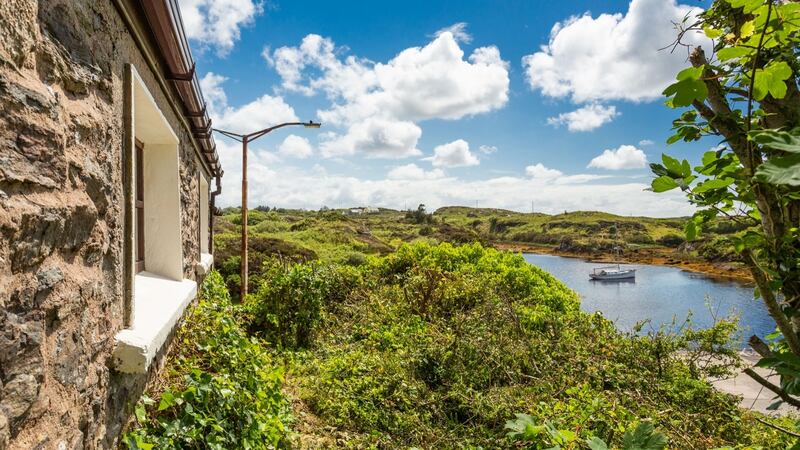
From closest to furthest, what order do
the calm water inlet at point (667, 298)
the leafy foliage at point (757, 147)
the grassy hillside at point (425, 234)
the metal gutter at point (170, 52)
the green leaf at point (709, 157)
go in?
the leafy foliage at point (757, 147), the green leaf at point (709, 157), the metal gutter at point (170, 52), the calm water inlet at point (667, 298), the grassy hillside at point (425, 234)

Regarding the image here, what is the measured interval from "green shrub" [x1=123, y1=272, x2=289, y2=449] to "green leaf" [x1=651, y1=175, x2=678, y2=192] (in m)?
2.40

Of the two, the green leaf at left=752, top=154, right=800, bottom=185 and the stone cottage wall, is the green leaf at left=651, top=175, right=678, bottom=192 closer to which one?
the green leaf at left=752, top=154, right=800, bottom=185

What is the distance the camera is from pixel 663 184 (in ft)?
3.61

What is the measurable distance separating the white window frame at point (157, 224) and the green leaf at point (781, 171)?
2.49m

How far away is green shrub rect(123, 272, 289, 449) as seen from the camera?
255cm

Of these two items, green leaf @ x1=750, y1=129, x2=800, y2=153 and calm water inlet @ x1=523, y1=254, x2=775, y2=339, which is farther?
calm water inlet @ x1=523, y1=254, x2=775, y2=339

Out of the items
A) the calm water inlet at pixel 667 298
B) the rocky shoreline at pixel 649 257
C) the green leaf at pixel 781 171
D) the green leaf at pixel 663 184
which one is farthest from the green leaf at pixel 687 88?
the rocky shoreline at pixel 649 257

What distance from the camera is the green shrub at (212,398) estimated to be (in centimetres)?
255

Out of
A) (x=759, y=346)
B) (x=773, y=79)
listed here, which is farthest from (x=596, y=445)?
(x=773, y=79)

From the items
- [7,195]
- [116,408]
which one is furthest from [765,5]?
[116,408]

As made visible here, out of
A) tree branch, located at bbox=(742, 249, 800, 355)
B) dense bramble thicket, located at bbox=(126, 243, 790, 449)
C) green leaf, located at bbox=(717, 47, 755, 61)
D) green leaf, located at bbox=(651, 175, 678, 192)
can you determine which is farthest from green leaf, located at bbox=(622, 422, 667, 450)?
green leaf, located at bbox=(717, 47, 755, 61)

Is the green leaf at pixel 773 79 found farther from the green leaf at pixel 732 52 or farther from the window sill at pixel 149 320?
Result: the window sill at pixel 149 320

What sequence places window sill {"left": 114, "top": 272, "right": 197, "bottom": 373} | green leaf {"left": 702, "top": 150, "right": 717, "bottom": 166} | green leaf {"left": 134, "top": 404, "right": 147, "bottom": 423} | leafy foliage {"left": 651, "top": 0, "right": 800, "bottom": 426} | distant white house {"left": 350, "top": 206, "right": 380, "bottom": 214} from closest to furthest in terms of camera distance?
1. leafy foliage {"left": 651, "top": 0, "right": 800, "bottom": 426}
2. green leaf {"left": 702, "top": 150, "right": 717, "bottom": 166}
3. window sill {"left": 114, "top": 272, "right": 197, "bottom": 373}
4. green leaf {"left": 134, "top": 404, "right": 147, "bottom": 423}
5. distant white house {"left": 350, "top": 206, "right": 380, "bottom": 214}

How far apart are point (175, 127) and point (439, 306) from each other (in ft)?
19.6
